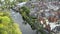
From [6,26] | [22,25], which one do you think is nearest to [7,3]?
[22,25]

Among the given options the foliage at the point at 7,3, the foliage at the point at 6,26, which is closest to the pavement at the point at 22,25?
the foliage at the point at 7,3

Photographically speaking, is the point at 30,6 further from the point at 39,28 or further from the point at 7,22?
the point at 7,22

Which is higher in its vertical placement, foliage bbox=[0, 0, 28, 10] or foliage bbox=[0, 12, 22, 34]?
foliage bbox=[0, 0, 28, 10]

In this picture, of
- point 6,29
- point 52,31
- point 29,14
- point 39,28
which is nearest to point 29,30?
point 29,14

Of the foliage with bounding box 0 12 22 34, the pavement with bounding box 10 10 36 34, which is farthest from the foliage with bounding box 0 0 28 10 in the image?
the foliage with bounding box 0 12 22 34

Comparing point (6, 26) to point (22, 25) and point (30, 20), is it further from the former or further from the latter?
point (22, 25)

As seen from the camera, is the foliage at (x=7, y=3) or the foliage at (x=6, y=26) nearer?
the foliage at (x=6, y=26)

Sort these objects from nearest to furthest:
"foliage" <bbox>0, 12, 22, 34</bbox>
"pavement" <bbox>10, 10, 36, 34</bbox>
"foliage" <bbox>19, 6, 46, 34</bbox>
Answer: "foliage" <bbox>0, 12, 22, 34</bbox> < "foliage" <bbox>19, 6, 46, 34</bbox> < "pavement" <bbox>10, 10, 36, 34</bbox>

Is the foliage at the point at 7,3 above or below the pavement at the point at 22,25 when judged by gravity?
above

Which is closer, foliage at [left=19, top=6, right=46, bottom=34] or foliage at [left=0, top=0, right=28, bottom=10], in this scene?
foliage at [left=19, top=6, right=46, bottom=34]

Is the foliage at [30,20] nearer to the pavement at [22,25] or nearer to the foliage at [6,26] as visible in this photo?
the pavement at [22,25]

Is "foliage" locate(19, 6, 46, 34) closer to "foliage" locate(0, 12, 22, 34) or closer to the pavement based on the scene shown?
the pavement
